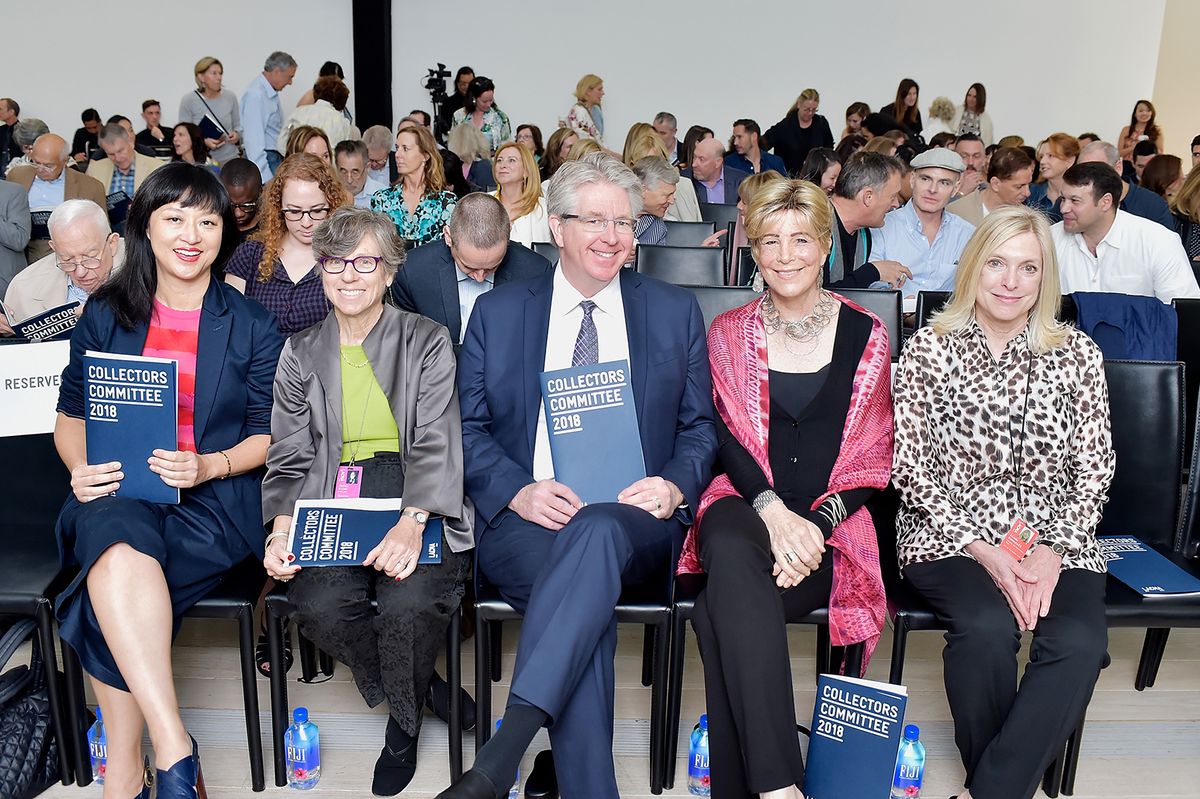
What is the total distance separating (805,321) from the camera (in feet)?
8.19

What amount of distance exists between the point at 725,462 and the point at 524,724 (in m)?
0.86

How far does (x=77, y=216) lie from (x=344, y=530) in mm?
1575

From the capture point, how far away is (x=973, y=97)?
1047 cm

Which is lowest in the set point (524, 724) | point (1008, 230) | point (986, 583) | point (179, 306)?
point (524, 724)

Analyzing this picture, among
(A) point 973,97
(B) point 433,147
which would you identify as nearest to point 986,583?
(B) point 433,147

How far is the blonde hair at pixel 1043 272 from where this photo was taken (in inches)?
93.0

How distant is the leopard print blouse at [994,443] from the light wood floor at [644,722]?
584 millimetres

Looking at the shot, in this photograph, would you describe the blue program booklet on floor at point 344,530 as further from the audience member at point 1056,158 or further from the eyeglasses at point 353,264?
the audience member at point 1056,158

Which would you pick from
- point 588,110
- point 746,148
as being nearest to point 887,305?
point 746,148

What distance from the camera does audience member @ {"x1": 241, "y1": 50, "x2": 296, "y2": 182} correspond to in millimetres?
7996

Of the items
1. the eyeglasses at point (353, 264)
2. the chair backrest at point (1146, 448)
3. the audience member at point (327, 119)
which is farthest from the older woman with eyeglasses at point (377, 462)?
the audience member at point (327, 119)

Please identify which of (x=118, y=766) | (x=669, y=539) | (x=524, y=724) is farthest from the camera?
(x=669, y=539)

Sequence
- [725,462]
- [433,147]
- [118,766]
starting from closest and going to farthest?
[118,766] < [725,462] < [433,147]

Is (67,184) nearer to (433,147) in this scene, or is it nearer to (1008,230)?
(433,147)
